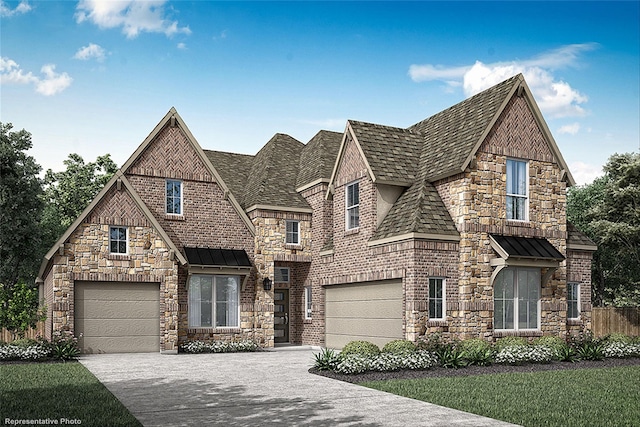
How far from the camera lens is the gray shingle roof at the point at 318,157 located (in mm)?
27234

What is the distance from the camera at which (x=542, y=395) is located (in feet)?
43.1

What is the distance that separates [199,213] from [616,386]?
16.0m

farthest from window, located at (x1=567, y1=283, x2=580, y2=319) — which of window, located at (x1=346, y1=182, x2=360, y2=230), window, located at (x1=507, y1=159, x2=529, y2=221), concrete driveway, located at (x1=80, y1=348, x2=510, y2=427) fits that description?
concrete driveway, located at (x1=80, y1=348, x2=510, y2=427)

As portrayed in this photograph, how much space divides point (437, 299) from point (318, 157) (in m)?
9.63

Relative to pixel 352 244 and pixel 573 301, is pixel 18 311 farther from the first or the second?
Answer: pixel 573 301

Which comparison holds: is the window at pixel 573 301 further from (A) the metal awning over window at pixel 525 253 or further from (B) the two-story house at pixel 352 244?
(A) the metal awning over window at pixel 525 253

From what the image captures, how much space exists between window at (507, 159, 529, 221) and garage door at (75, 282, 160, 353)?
1249 centimetres

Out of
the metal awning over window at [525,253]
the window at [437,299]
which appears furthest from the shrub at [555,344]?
the window at [437,299]

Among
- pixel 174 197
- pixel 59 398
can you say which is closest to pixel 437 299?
pixel 174 197

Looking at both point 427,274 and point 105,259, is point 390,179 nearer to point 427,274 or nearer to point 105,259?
point 427,274

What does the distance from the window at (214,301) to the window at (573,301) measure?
12.1 meters

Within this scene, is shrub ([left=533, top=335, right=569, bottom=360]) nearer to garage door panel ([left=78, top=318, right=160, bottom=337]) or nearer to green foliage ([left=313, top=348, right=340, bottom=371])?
green foliage ([left=313, top=348, right=340, bottom=371])

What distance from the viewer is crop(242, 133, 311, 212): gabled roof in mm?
27016

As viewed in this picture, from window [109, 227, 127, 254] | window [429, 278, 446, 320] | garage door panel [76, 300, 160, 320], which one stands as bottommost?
garage door panel [76, 300, 160, 320]
